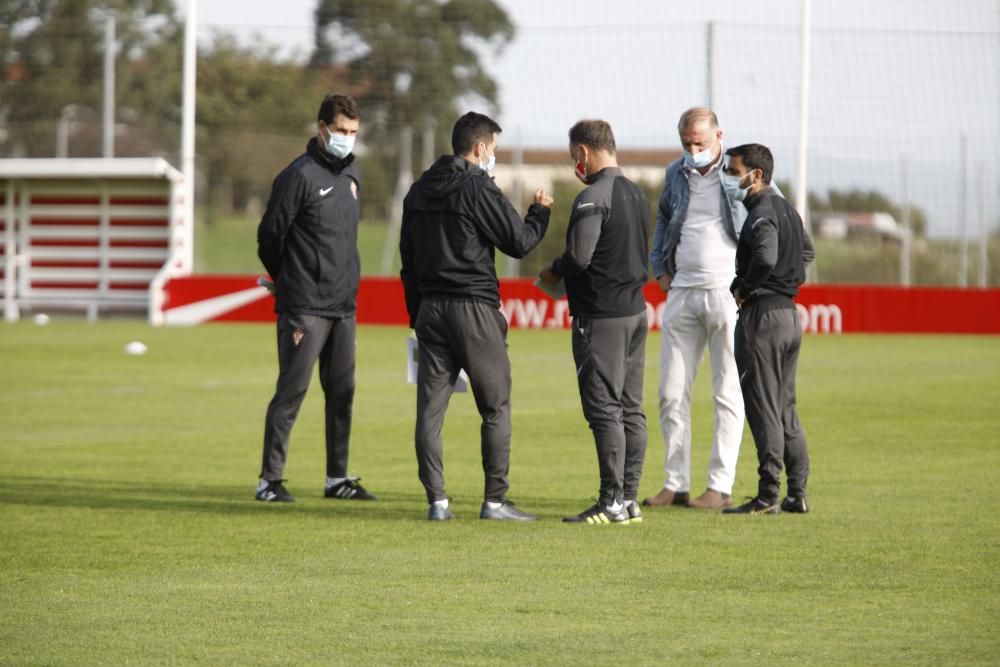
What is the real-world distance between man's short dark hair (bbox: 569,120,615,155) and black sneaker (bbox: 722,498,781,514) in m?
1.83

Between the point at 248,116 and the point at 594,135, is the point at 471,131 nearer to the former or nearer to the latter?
the point at 594,135

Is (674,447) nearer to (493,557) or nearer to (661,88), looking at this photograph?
(493,557)

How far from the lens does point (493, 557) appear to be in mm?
6812

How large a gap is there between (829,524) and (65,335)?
54.1 feet

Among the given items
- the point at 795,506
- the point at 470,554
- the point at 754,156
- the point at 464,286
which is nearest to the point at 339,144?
the point at 464,286

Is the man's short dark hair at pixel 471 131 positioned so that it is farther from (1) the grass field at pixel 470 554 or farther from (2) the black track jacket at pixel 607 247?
(1) the grass field at pixel 470 554

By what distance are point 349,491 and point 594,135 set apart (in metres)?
2.36

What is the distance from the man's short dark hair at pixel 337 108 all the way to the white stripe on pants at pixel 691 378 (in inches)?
75.5

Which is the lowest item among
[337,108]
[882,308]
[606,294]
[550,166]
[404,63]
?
[882,308]

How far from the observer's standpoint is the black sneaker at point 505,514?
7.80 meters

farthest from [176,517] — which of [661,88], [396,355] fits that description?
[661,88]

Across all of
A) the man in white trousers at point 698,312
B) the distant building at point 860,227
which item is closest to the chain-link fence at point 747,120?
the distant building at point 860,227

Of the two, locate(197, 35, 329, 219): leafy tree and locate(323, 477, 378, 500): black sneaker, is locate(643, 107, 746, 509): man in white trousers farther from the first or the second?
locate(197, 35, 329, 219): leafy tree

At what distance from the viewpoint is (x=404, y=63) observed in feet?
91.8
